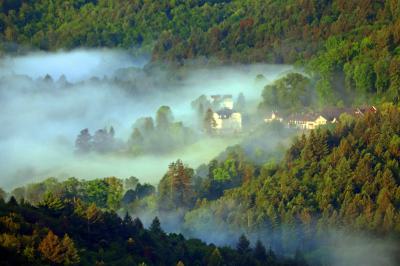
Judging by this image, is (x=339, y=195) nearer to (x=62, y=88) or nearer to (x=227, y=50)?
(x=227, y=50)

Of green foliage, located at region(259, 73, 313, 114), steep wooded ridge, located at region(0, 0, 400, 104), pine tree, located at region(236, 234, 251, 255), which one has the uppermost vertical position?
steep wooded ridge, located at region(0, 0, 400, 104)

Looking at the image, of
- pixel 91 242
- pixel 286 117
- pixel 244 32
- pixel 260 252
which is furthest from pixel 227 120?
pixel 91 242

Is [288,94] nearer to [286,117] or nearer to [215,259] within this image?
[286,117]

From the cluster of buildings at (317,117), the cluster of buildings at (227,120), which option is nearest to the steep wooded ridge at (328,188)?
the cluster of buildings at (317,117)

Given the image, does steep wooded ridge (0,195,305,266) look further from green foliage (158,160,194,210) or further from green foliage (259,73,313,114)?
green foliage (259,73,313,114)

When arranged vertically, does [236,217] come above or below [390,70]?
below

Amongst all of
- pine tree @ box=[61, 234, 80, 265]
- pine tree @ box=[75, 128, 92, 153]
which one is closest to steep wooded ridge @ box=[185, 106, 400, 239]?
pine tree @ box=[61, 234, 80, 265]

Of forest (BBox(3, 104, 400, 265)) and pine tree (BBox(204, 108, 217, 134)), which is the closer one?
forest (BBox(3, 104, 400, 265))

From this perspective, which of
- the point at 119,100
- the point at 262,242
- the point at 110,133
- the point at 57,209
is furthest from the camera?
the point at 119,100

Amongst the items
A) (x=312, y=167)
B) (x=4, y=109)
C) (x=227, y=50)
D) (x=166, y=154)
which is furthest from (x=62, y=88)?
(x=312, y=167)
